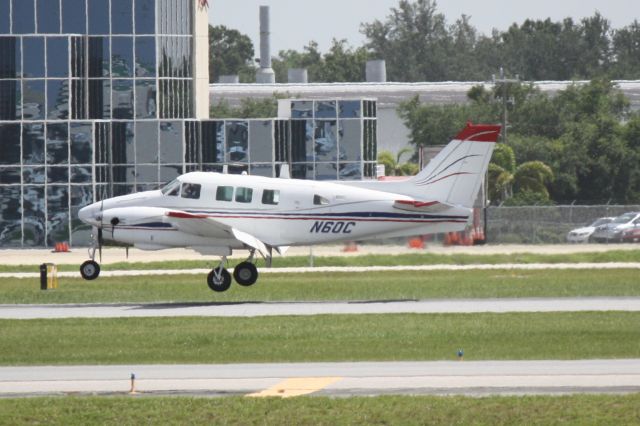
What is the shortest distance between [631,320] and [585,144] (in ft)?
205

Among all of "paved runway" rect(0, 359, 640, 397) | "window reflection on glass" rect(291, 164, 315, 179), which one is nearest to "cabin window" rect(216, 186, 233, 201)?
"paved runway" rect(0, 359, 640, 397)

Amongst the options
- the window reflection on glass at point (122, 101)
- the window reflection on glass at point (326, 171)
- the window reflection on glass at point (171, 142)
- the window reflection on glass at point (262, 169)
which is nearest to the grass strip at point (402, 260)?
the window reflection on glass at point (171, 142)

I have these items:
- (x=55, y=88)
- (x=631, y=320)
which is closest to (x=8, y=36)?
(x=55, y=88)

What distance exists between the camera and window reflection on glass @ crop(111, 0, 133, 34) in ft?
224

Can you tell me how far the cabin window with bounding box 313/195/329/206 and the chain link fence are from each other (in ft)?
85.2

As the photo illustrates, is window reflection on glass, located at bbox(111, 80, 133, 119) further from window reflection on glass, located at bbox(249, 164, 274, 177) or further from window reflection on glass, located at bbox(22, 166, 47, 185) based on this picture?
window reflection on glass, located at bbox(249, 164, 274, 177)

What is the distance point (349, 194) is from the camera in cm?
3847

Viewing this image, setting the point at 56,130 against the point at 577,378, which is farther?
the point at 56,130

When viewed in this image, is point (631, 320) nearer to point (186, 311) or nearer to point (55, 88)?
point (186, 311)

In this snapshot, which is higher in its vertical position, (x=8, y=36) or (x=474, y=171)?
(x=8, y=36)

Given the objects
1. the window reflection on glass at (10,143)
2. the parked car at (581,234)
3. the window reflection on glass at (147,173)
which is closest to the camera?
the parked car at (581,234)

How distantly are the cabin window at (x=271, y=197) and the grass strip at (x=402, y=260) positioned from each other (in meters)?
12.4

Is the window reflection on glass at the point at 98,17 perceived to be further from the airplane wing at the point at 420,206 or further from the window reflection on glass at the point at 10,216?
the airplane wing at the point at 420,206

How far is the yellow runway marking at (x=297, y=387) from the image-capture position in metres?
20.7
